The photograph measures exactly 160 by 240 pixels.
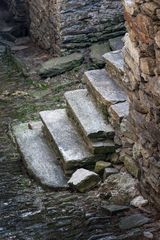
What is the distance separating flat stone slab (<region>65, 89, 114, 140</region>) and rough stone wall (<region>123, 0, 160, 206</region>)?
50 cm

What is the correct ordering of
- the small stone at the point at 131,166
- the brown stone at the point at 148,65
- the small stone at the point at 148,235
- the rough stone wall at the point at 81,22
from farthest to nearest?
the rough stone wall at the point at 81,22
the small stone at the point at 131,166
the brown stone at the point at 148,65
the small stone at the point at 148,235

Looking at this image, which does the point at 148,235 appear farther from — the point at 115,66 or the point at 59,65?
the point at 59,65

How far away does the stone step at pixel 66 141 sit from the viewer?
5.27 meters

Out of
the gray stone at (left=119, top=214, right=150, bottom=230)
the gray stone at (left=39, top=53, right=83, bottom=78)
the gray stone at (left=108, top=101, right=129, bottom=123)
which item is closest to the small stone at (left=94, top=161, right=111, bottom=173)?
the gray stone at (left=108, top=101, right=129, bottom=123)

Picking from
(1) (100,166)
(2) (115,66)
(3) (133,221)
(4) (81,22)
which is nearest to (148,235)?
(3) (133,221)

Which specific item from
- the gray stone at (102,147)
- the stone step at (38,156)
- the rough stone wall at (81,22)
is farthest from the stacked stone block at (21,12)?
the gray stone at (102,147)

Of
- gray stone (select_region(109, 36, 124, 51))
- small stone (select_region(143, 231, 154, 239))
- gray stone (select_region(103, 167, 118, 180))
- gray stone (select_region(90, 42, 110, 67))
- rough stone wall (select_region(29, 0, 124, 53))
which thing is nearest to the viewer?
small stone (select_region(143, 231, 154, 239))

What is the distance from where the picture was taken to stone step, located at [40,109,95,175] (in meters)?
5.27

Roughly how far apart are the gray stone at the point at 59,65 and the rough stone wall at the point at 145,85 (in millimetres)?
3534

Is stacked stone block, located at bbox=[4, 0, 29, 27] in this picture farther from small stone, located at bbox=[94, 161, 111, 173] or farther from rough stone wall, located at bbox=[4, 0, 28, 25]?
small stone, located at bbox=[94, 161, 111, 173]

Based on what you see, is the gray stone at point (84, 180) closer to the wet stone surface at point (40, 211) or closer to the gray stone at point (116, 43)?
the wet stone surface at point (40, 211)

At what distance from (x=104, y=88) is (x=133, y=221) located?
1909 millimetres

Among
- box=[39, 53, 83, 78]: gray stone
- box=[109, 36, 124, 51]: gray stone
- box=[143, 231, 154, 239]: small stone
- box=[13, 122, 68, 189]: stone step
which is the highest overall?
box=[143, 231, 154, 239]: small stone

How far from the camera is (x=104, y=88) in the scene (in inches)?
231
